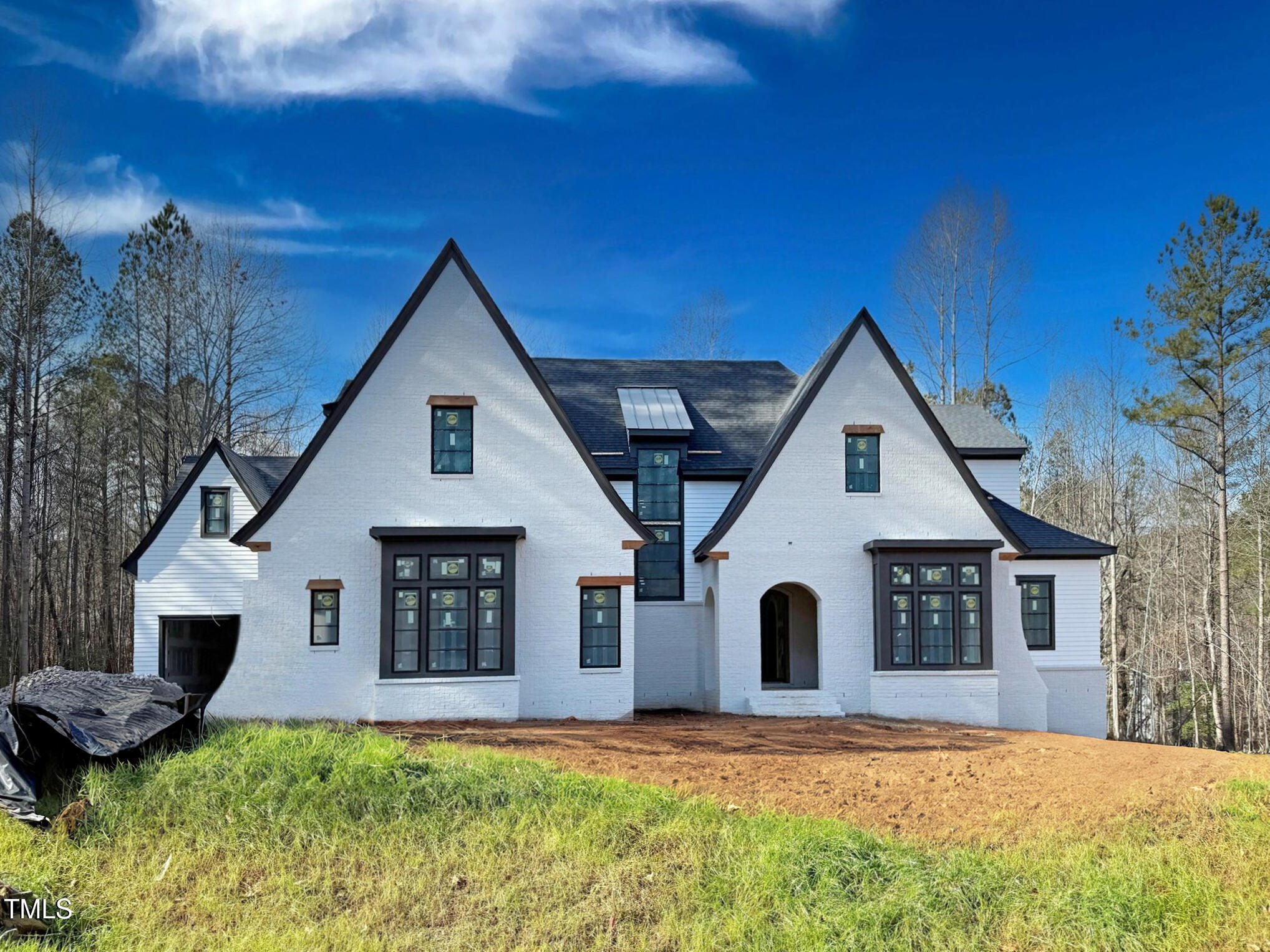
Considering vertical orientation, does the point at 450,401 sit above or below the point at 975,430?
below

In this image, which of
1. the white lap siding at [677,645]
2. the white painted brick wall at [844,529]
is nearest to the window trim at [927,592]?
the white painted brick wall at [844,529]

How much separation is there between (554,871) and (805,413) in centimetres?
1117

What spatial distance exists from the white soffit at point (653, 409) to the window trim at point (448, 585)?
5113mm

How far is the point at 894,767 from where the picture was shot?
11.2 meters

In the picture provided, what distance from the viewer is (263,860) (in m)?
8.21

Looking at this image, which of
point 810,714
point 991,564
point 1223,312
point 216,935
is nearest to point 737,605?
point 810,714

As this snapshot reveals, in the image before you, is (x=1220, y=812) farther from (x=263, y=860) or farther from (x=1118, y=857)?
(x=263, y=860)

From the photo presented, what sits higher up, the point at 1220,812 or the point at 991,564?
the point at 991,564

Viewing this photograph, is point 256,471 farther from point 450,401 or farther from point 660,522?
point 660,522

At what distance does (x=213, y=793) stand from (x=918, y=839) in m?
6.99

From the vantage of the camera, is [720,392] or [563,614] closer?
[563,614]

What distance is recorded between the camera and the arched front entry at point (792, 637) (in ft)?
61.9

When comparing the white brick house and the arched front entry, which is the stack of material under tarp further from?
the arched front entry

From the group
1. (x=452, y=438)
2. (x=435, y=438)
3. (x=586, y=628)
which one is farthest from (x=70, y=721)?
(x=586, y=628)
